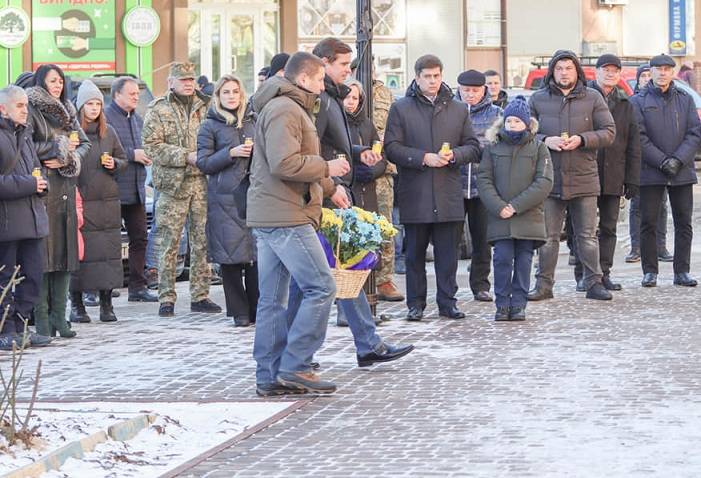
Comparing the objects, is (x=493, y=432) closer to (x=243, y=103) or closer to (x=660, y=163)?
(x=243, y=103)

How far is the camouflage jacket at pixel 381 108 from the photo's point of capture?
14922 millimetres

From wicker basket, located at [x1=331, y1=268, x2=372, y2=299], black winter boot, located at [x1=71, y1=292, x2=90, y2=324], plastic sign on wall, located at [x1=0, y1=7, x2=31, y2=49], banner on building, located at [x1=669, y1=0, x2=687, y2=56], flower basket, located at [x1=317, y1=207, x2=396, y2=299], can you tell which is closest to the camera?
wicker basket, located at [x1=331, y1=268, x2=372, y2=299]

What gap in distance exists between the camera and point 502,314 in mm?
13086

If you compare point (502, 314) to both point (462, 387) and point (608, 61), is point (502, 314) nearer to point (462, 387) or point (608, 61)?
point (608, 61)

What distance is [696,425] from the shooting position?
8.57m

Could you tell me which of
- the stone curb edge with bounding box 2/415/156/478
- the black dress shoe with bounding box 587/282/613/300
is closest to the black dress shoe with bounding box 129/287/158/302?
the black dress shoe with bounding box 587/282/613/300

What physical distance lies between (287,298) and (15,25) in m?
23.4

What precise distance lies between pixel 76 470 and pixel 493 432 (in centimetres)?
212

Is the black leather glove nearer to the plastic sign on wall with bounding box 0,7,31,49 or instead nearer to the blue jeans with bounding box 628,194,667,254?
the blue jeans with bounding box 628,194,667,254

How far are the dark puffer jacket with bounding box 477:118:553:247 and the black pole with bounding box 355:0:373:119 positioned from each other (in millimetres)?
1062

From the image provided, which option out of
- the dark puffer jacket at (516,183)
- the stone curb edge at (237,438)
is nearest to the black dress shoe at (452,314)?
the dark puffer jacket at (516,183)

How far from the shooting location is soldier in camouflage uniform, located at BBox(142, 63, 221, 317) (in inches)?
555

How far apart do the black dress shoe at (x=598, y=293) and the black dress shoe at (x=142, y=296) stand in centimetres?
403

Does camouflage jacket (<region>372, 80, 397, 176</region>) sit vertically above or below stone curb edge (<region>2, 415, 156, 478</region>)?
above
